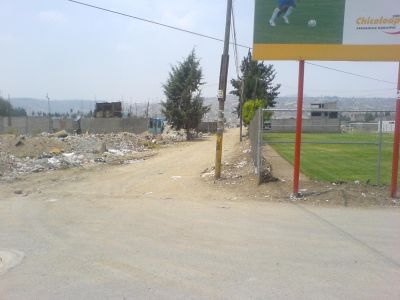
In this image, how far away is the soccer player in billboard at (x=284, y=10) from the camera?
1175 centimetres

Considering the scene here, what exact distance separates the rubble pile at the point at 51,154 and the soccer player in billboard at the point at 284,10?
10.4 m

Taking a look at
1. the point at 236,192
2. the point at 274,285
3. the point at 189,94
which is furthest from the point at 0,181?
the point at 189,94

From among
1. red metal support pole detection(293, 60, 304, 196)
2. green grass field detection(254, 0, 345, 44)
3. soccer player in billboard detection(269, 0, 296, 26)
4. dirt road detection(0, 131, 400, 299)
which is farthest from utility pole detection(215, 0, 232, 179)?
red metal support pole detection(293, 60, 304, 196)

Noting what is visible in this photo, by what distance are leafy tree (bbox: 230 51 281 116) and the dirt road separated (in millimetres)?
38920

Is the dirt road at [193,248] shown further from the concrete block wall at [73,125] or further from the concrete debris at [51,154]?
the concrete block wall at [73,125]

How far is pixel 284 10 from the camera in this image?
11.8 metres

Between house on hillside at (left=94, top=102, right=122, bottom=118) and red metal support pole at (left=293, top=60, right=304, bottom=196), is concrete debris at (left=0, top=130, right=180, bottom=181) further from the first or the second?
house on hillside at (left=94, top=102, right=122, bottom=118)

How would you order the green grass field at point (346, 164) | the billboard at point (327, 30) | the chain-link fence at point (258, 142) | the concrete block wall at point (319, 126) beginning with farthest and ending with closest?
the concrete block wall at point (319, 126)
the green grass field at point (346, 164)
the chain-link fence at point (258, 142)
the billboard at point (327, 30)

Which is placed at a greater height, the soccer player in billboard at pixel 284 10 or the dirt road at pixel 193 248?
the soccer player in billboard at pixel 284 10

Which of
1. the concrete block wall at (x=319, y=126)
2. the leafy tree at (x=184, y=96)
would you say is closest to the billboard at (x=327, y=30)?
the concrete block wall at (x=319, y=126)

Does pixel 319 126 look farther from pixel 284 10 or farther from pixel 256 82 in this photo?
pixel 256 82

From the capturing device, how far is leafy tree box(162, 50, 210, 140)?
4678cm

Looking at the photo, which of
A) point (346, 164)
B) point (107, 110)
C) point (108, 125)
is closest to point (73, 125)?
point (108, 125)

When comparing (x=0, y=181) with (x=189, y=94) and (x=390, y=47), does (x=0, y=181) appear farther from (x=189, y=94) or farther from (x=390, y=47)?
(x=189, y=94)
